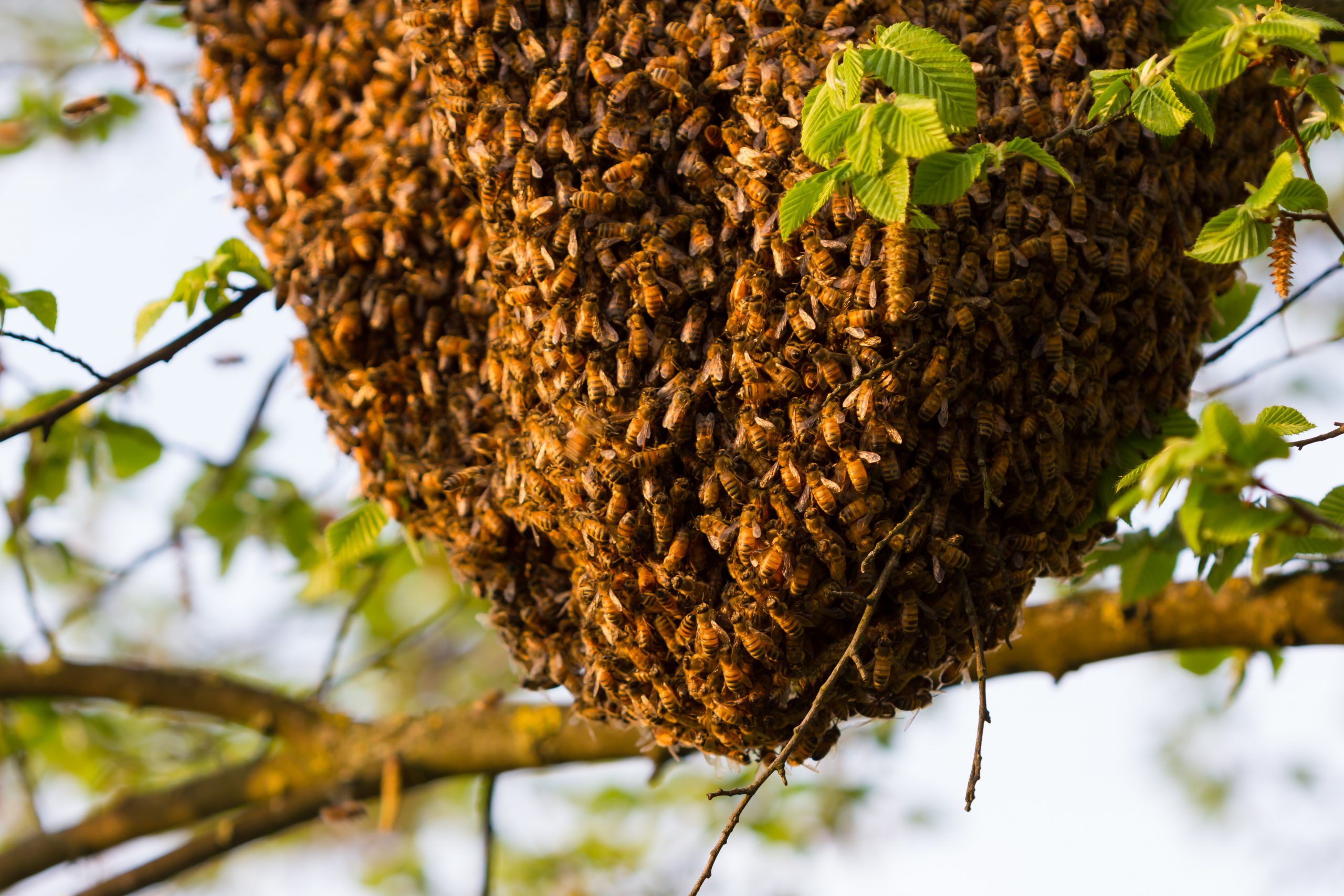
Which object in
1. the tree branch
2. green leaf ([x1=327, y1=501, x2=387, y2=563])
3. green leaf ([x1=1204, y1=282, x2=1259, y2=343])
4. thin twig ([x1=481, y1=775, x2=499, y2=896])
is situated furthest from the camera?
the tree branch

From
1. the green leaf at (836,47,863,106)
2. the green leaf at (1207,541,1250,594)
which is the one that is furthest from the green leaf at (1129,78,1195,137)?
the green leaf at (1207,541,1250,594)

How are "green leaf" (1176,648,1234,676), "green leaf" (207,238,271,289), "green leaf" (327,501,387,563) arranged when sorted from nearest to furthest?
"green leaf" (207,238,271,289), "green leaf" (327,501,387,563), "green leaf" (1176,648,1234,676)

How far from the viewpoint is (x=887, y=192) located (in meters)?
1.70

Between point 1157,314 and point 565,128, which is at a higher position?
point 565,128

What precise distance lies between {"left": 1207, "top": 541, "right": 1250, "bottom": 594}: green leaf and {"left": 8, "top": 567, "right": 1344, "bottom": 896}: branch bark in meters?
1.15

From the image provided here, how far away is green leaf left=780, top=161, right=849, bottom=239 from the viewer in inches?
67.9

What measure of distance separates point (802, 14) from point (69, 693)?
4.31 m

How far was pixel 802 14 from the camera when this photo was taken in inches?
83.6

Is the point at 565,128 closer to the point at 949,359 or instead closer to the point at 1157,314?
the point at 949,359

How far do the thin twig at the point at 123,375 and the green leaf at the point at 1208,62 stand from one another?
6.75 feet

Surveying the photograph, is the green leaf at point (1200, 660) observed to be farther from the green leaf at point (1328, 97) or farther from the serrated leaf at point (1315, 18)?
the serrated leaf at point (1315, 18)

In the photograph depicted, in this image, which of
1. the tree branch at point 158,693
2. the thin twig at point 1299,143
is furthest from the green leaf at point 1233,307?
the tree branch at point 158,693

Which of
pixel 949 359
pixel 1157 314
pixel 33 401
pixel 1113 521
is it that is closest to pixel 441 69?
pixel 949 359

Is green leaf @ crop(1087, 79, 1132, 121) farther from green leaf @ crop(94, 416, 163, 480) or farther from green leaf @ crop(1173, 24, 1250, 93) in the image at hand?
green leaf @ crop(94, 416, 163, 480)
